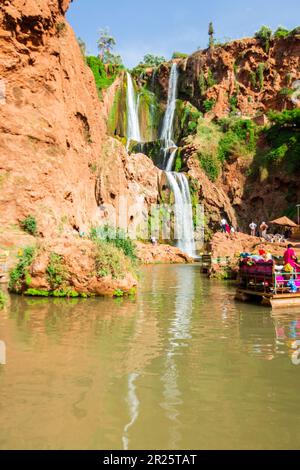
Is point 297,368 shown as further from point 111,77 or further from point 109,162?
point 111,77

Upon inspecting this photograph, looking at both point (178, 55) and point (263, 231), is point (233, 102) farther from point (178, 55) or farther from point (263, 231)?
point (263, 231)

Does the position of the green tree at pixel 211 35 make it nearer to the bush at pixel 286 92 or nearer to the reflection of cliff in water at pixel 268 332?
the bush at pixel 286 92

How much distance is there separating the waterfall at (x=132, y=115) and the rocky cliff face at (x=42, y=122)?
19848mm

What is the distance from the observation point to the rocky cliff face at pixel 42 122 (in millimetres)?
23297

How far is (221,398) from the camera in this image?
16.9ft

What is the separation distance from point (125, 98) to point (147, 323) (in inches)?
1795

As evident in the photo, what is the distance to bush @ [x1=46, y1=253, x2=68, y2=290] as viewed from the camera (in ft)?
42.9

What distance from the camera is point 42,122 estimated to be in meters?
25.1

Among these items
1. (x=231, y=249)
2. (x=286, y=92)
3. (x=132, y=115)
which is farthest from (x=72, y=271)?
(x=286, y=92)

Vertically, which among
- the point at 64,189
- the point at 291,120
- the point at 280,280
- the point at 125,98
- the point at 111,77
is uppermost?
the point at 111,77

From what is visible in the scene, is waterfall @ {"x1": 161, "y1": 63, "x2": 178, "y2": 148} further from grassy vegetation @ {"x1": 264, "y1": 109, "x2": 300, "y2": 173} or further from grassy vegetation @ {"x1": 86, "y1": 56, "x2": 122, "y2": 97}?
grassy vegetation @ {"x1": 264, "y1": 109, "x2": 300, "y2": 173}

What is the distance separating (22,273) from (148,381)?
9002mm
